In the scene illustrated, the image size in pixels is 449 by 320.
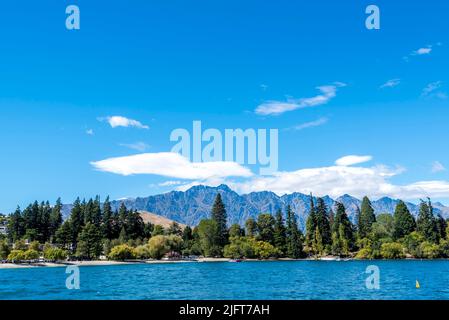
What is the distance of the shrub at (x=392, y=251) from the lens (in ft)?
419

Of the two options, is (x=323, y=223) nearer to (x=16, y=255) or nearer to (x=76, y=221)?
(x=76, y=221)

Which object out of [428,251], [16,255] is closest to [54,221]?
[16,255]

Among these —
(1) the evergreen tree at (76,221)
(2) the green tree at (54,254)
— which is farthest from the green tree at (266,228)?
(2) the green tree at (54,254)

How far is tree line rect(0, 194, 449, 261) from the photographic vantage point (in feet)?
422

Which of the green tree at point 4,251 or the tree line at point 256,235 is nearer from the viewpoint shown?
the green tree at point 4,251

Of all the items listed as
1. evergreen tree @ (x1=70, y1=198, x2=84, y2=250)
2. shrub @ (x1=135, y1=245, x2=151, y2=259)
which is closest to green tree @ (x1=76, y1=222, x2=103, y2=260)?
shrub @ (x1=135, y1=245, x2=151, y2=259)

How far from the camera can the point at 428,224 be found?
433ft

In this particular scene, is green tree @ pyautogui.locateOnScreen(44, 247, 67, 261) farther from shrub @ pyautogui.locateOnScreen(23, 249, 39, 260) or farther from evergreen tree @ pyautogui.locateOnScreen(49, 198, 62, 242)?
evergreen tree @ pyautogui.locateOnScreen(49, 198, 62, 242)

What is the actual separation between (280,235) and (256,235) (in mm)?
11547

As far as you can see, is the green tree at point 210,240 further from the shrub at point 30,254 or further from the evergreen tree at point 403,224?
the evergreen tree at point 403,224

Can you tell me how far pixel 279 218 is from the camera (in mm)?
143125
